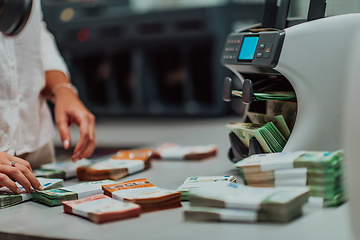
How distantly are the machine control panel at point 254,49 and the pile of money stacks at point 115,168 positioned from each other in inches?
15.0

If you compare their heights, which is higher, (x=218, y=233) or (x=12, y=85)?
(x=12, y=85)

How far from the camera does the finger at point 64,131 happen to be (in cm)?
115

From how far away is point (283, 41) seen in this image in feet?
2.82

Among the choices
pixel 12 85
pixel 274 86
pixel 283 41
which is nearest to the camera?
pixel 283 41

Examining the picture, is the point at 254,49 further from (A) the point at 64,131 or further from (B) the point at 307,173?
(A) the point at 64,131

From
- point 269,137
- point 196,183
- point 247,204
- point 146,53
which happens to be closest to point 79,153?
point 196,183

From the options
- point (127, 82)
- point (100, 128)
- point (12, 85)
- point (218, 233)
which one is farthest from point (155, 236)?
point (127, 82)

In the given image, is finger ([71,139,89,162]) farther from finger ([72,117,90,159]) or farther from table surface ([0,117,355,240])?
table surface ([0,117,355,240])

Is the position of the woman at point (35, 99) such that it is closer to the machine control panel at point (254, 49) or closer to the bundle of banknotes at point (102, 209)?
the bundle of banknotes at point (102, 209)

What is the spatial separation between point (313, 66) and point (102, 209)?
1.67ft

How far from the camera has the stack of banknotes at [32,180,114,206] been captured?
828 millimetres

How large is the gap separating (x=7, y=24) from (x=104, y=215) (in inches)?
15.1

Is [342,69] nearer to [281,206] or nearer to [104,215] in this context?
[281,206]

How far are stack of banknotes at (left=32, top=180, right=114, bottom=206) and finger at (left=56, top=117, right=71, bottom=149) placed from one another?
0.88 ft
